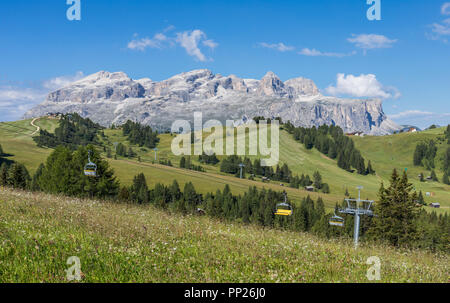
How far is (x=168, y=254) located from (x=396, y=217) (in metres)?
65.2

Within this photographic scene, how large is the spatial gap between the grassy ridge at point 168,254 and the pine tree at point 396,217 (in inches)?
2175

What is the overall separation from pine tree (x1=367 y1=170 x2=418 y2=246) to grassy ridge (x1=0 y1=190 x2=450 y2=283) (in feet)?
181

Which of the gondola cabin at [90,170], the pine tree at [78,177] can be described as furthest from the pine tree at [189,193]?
the gondola cabin at [90,170]

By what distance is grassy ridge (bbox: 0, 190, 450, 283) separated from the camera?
792 cm

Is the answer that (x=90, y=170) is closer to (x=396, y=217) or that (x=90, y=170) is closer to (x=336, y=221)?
(x=336, y=221)

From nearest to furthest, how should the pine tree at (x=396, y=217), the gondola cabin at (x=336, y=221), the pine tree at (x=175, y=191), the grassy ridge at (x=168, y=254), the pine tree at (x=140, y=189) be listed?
the grassy ridge at (x=168, y=254), the gondola cabin at (x=336, y=221), the pine tree at (x=396, y=217), the pine tree at (x=140, y=189), the pine tree at (x=175, y=191)

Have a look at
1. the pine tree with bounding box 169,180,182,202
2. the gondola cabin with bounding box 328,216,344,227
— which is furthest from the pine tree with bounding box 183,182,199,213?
the gondola cabin with bounding box 328,216,344,227

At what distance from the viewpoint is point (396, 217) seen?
64562 millimetres

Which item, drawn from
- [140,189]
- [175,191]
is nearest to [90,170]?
[140,189]

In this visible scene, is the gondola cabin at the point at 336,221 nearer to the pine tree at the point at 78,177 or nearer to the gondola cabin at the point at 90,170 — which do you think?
the gondola cabin at the point at 90,170

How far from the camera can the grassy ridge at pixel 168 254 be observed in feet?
26.0

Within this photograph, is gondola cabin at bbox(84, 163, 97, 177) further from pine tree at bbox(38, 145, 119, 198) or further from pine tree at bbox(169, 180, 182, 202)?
pine tree at bbox(169, 180, 182, 202)

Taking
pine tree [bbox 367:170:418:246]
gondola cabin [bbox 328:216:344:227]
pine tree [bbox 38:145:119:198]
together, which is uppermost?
pine tree [bbox 38:145:119:198]

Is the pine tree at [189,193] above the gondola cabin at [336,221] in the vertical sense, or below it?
below
